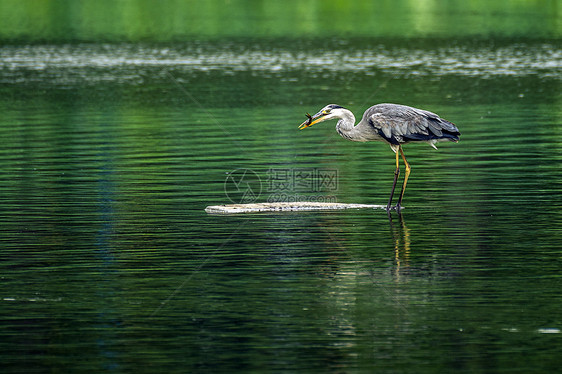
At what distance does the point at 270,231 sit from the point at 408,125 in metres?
3.23

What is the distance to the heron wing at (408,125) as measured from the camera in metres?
17.1

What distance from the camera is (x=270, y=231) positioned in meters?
15.1

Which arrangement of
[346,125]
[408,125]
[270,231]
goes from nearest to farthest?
[270,231]
[408,125]
[346,125]

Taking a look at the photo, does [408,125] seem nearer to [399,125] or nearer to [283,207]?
[399,125]

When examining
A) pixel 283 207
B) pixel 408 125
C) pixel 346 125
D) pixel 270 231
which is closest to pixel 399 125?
pixel 408 125

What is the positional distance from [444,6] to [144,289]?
80.7 metres

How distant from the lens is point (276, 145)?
25422 mm

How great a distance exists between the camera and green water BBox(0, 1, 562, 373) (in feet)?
32.3

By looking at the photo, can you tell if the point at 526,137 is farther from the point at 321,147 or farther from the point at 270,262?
the point at 270,262

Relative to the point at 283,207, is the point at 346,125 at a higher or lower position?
higher

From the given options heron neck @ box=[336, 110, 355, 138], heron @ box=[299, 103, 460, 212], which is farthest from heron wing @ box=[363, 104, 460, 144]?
heron neck @ box=[336, 110, 355, 138]

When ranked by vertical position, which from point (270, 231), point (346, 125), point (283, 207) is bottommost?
point (283, 207)

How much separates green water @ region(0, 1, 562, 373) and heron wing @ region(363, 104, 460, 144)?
3.39 feet

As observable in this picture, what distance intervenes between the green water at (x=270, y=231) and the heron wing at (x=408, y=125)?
103 cm
